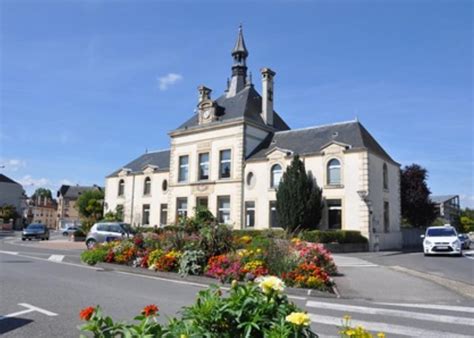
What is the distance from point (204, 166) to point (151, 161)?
31.6 ft

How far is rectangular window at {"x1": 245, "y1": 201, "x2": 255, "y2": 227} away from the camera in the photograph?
31.3m

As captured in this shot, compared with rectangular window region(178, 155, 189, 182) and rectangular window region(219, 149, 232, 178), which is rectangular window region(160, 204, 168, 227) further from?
rectangular window region(219, 149, 232, 178)

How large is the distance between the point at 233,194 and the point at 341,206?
346 inches

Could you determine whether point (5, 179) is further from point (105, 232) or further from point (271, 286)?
point (271, 286)

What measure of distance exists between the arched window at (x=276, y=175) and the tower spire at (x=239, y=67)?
11644mm

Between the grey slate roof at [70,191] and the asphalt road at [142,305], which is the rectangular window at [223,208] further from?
the grey slate roof at [70,191]

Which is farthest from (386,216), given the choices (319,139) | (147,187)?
(147,187)

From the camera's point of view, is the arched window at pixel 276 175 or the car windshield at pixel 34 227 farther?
the car windshield at pixel 34 227

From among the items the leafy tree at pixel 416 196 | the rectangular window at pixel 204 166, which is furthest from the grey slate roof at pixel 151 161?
the leafy tree at pixel 416 196

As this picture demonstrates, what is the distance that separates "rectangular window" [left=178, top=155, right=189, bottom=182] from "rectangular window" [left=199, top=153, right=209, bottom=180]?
1.66m

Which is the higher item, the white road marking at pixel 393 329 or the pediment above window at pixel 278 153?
the pediment above window at pixel 278 153

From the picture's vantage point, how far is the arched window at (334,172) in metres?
27.5

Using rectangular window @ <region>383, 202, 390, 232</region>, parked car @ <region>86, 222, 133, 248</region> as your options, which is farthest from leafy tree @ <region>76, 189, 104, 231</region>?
rectangular window @ <region>383, 202, 390, 232</region>

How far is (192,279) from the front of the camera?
11.6 metres
